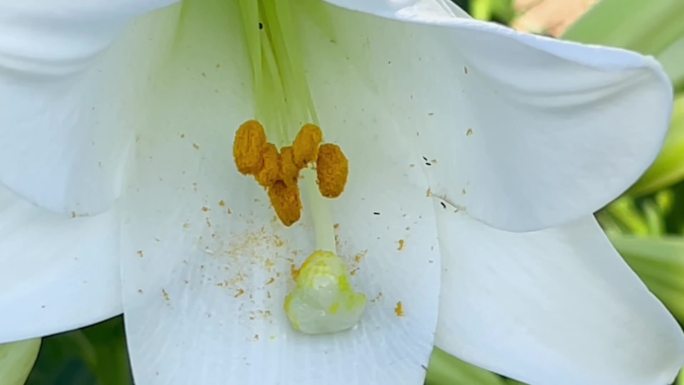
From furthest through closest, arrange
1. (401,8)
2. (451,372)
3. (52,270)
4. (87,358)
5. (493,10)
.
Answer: (493,10)
(87,358)
(451,372)
(52,270)
(401,8)

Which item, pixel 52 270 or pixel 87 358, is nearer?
pixel 52 270

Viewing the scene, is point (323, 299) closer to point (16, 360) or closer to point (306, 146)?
point (306, 146)

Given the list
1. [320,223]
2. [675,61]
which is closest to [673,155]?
[675,61]

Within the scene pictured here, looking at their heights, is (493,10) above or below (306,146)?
above

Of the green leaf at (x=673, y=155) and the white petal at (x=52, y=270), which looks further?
the green leaf at (x=673, y=155)

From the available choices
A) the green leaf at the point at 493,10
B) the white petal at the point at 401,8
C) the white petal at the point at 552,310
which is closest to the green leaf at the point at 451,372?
the white petal at the point at 552,310

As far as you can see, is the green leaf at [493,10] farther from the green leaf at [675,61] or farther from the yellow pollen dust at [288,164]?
the yellow pollen dust at [288,164]

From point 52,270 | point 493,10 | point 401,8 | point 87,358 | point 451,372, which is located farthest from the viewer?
point 493,10

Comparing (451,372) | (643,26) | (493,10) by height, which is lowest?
(451,372)
